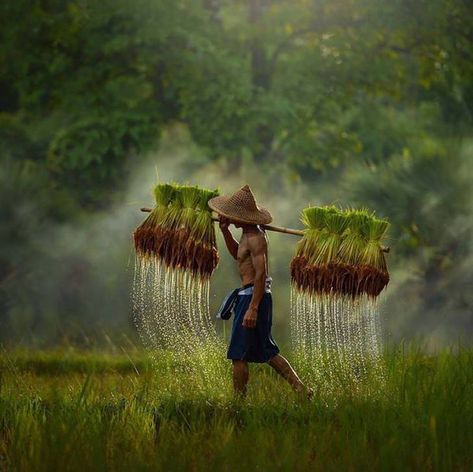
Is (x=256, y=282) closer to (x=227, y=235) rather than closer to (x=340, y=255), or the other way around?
(x=227, y=235)

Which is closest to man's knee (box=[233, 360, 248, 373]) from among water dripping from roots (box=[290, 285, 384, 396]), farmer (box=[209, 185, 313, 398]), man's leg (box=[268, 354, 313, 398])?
farmer (box=[209, 185, 313, 398])

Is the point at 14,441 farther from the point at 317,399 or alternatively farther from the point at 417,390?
the point at 417,390

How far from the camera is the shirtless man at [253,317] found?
6363 millimetres

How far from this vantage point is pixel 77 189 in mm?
15539

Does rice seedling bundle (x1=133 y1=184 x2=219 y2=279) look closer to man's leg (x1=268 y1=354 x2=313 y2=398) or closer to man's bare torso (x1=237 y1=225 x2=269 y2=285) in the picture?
man's bare torso (x1=237 y1=225 x2=269 y2=285)

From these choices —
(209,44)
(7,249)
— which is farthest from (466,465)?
(209,44)

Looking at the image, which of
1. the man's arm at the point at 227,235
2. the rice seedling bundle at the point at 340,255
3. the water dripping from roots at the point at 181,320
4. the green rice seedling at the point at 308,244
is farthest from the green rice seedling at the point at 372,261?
the water dripping from roots at the point at 181,320

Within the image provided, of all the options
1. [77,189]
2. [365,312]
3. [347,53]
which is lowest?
[365,312]

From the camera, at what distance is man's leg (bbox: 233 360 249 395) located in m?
6.45

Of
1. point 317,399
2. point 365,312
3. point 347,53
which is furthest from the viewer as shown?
point 347,53

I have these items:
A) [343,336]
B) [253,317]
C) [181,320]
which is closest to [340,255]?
[343,336]

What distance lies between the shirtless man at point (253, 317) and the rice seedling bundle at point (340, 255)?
0.25 meters

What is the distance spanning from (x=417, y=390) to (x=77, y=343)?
22.8 ft

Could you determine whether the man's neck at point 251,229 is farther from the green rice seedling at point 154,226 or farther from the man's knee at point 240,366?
the man's knee at point 240,366
